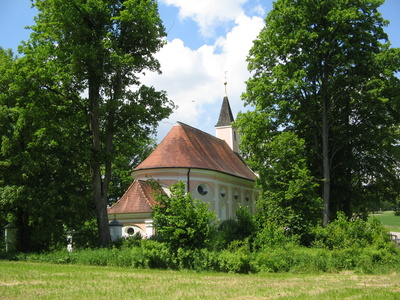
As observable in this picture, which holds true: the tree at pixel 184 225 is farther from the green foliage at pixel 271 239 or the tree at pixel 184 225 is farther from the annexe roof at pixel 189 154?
the annexe roof at pixel 189 154

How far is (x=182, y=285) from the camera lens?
12070mm

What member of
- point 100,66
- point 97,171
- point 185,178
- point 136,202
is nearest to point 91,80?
point 100,66

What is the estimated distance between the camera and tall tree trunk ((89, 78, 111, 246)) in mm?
21750

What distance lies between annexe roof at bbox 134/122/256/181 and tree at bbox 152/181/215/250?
12.2 meters

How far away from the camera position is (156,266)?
56.3 ft

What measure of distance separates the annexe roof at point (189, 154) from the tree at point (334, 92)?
17.3ft

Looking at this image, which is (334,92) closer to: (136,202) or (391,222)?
(136,202)

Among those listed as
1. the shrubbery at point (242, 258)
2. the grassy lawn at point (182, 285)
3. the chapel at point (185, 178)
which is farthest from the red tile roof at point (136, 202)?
the grassy lawn at point (182, 285)

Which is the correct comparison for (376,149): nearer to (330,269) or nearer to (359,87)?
(359,87)

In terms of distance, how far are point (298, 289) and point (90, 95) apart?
51.0 feet

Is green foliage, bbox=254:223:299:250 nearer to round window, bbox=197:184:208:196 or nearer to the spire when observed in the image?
round window, bbox=197:184:208:196

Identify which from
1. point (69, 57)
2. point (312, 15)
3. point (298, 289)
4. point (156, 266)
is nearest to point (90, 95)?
point (69, 57)

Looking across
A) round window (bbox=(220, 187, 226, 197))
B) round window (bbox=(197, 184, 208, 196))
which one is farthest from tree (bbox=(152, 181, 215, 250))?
round window (bbox=(220, 187, 226, 197))

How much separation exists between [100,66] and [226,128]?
27136mm
